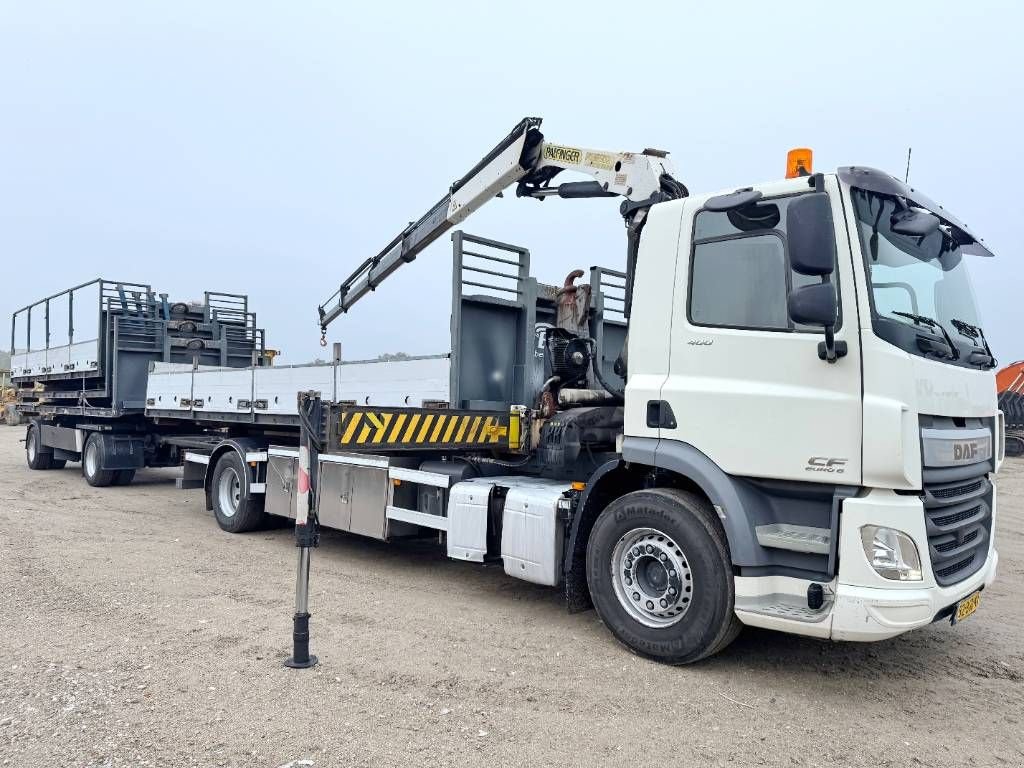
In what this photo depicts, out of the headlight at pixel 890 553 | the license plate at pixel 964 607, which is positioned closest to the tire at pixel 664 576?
the headlight at pixel 890 553

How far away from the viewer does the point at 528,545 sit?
5656 mm

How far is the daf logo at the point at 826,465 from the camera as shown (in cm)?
415

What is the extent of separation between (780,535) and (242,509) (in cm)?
659

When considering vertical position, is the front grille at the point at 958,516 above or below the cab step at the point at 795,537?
Answer: above

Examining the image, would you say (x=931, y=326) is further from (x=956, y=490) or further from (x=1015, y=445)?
(x=1015, y=445)

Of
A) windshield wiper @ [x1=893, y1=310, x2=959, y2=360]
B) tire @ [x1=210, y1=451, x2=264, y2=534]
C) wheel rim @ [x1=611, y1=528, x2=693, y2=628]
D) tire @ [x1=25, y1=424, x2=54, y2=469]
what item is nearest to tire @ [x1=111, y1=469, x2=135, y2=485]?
tire @ [x1=25, y1=424, x2=54, y2=469]

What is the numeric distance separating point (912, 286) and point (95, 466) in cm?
1302

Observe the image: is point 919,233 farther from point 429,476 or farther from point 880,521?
point 429,476

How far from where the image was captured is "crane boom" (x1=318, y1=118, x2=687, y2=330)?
602 cm

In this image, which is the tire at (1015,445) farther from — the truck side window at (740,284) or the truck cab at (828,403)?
the truck side window at (740,284)

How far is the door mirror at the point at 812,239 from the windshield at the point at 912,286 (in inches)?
14.9

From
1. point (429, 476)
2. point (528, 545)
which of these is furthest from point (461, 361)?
point (528, 545)

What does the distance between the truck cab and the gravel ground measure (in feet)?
1.72

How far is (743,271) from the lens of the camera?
183 inches
